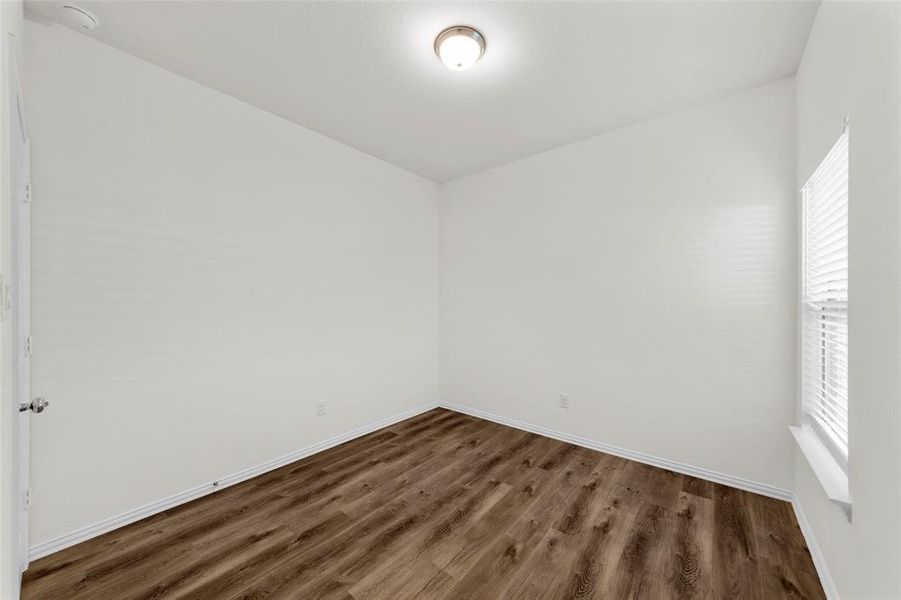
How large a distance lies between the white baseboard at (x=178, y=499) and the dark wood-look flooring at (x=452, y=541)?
51 mm

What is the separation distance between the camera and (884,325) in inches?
43.7

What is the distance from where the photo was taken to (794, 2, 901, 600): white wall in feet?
3.45

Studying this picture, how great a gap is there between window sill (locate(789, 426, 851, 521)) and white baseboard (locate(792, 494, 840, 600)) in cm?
44

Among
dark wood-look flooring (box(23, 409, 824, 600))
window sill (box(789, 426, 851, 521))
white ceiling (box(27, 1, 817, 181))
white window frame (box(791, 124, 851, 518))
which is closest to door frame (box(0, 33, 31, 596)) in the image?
dark wood-look flooring (box(23, 409, 824, 600))

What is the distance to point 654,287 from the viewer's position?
284 cm

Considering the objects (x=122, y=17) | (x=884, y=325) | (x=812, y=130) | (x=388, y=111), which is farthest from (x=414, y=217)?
(x=884, y=325)

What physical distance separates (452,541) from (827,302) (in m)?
2.32

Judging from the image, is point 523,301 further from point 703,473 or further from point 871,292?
point 871,292

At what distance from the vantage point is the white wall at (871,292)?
105 cm

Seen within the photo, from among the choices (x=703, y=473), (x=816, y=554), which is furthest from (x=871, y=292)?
(x=703, y=473)

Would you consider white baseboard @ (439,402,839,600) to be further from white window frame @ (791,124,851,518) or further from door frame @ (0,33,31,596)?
door frame @ (0,33,31,596)

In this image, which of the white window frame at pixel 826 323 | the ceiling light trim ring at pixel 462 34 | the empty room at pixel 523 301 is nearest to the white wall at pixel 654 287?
the empty room at pixel 523 301

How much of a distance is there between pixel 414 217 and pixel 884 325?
357 cm

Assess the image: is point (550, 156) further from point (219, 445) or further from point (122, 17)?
point (219, 445)
